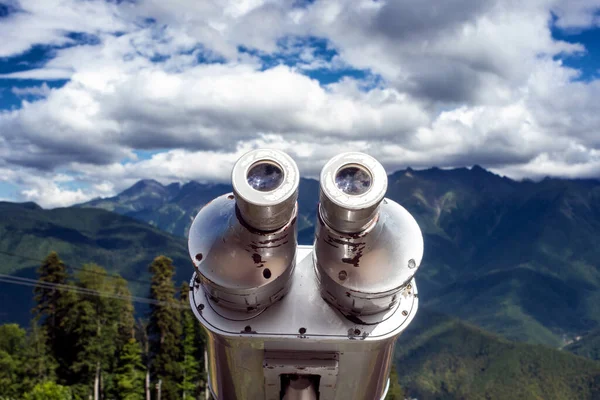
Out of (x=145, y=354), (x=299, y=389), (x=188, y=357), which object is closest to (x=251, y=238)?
(x=299, y=389)

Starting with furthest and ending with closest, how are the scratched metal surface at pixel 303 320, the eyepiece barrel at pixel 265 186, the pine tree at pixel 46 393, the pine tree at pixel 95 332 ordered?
the pine tree at pixel 95 332, the pine tree at pixel 46 393, the scratched metal surface at pixel 303 320, the eyepiece barrel at pixel 265 186

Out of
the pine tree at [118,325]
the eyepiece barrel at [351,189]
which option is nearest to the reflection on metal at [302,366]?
the eyepiece barrel at [351,189]

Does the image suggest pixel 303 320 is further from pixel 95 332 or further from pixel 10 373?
pixel 10 373

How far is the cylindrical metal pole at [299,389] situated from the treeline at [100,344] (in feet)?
135

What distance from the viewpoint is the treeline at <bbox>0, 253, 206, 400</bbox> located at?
144 feet

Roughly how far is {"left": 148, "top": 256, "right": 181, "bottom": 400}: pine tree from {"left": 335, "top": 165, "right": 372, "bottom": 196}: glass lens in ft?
154

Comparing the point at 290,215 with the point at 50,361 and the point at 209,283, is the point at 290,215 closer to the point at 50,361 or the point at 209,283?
the point at 209,283

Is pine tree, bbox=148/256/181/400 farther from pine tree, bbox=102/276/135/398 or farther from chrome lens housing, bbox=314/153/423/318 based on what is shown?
chrome lens housing, bbox=314/153/423/318

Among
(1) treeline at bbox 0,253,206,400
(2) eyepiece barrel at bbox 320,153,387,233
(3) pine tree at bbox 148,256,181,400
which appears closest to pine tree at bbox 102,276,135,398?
(1) treeline at bbox 0,253,206,400

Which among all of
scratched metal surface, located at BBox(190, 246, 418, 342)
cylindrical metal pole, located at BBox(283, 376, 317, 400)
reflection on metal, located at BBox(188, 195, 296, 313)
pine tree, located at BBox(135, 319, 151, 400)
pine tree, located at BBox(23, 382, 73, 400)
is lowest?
pine tree, located at BBox(135, 319, 151, 400)

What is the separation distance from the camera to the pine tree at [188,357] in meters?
48.9

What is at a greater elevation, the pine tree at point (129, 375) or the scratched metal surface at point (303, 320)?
the scratched metal surface at point (303, 320)

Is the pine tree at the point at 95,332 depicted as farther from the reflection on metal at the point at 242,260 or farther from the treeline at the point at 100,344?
the reflection on metal at the point at 242,260

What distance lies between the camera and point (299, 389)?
4.86m
